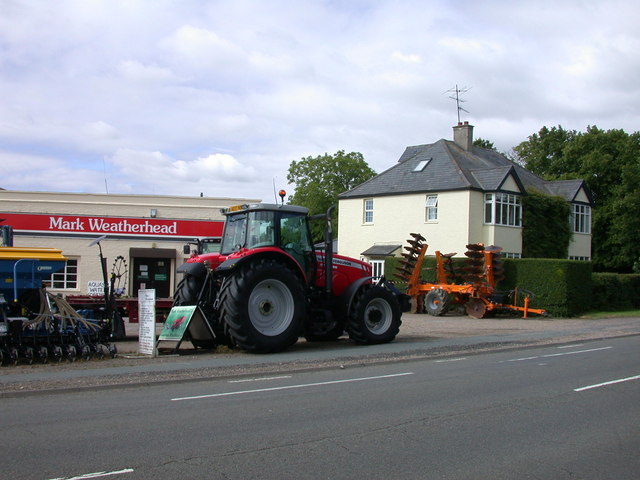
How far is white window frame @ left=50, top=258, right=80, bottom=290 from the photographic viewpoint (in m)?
26.1

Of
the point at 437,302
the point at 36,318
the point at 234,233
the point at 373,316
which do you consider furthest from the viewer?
the point at 437,302

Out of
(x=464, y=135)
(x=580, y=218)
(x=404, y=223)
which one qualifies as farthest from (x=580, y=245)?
(x=404, y=223)

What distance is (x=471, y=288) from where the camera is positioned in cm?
2652

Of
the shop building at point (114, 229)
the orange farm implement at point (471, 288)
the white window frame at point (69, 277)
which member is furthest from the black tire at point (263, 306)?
the white window frame at point (69, 277)

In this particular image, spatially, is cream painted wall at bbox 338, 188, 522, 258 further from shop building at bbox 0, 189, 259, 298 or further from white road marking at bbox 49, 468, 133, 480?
white road marking at bbox 49, 468, 133, 480

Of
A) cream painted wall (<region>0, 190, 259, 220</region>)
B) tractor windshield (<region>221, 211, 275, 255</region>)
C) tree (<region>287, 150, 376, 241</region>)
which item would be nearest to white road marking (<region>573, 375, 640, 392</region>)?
tractor windshield (<region>221, 211, 275, 255</region>)

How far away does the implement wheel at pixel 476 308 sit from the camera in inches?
1042

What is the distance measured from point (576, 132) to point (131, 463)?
2315 inches

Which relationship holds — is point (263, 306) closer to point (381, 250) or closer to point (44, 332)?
point (44, 332)

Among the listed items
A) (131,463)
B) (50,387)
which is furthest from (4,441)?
(50,387)

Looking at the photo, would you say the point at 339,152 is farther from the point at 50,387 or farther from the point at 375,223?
the point at 50,387

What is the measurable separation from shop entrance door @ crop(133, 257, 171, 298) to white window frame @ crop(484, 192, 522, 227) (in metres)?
16.7

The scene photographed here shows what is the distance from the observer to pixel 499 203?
114 ft

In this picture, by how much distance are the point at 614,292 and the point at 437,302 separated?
10.2 meters
